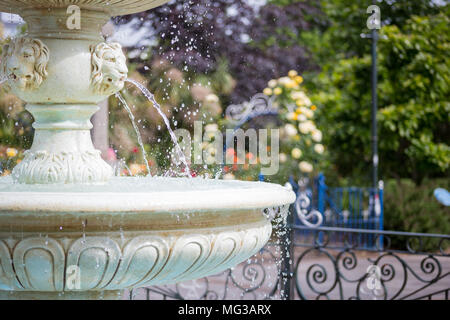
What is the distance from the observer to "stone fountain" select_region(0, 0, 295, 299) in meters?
2.28

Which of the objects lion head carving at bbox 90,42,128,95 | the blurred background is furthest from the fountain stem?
the blurred background

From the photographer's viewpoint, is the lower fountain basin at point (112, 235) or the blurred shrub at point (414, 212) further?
the blurred shrub at point (414, 212)

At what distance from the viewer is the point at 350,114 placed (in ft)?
40.6

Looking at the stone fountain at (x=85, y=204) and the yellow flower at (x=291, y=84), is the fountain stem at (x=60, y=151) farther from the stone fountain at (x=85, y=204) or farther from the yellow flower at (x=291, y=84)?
the yellow flower at (x=291, y=84)

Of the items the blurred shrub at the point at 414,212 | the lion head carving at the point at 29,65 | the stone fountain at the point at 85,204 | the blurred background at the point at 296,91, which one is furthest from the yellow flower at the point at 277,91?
the lion head carving at the point at 29,65

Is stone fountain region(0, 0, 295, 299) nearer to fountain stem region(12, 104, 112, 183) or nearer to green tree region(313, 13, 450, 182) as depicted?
fountain stem region(12, 104, 112, 183)

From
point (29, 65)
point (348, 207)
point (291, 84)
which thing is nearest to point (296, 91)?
point (291, 84)

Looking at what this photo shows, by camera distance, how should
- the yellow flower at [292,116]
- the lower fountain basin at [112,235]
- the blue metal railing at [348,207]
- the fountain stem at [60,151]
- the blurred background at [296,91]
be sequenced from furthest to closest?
1. the blue metal railing at [348,207]
2. the yellow flower at [292,116]
3. the blurred background at [296,91]
4. the fountain stem at [60,151]
5. the lower fountain basin at [112,235]

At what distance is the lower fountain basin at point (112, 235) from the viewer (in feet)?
7.33

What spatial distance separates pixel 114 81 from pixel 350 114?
9858mm

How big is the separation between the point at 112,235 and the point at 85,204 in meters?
0.17

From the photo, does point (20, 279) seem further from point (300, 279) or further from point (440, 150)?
point (440, 150)

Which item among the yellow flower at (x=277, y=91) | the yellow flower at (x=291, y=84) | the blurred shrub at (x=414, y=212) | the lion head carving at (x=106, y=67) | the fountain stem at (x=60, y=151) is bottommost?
the blurred shrub at (x=414, y=212)

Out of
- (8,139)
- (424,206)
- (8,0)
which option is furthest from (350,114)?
(8,0)
